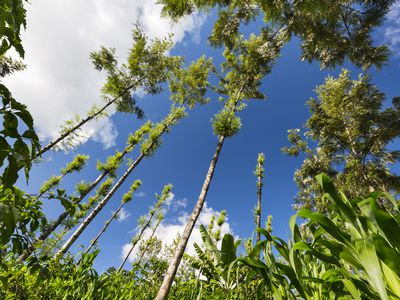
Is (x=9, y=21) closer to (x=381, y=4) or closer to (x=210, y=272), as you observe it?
(x=210, y=272)

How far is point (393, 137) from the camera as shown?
12750mm

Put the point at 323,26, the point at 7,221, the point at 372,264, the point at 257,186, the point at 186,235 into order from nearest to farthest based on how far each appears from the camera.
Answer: the point at 7,221, the point at 372,264, the point at 186,235, the point at 323,26, the point at 257,186

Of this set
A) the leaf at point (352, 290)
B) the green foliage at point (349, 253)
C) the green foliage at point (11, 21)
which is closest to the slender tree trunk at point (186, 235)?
the green foliage at point (349, 253)

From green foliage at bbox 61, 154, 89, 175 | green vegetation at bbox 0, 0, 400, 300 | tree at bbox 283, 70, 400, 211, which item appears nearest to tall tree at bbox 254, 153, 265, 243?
green vegetation at bbox 0, 0, 400, 300

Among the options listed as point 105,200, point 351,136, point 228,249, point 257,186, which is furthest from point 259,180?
point 228,249

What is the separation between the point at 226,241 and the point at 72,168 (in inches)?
700

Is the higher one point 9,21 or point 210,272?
point 210,272

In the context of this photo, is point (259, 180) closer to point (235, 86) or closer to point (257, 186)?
point (257, 186)

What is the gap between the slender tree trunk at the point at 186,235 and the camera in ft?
16.0

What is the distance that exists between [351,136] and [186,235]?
1217 centimetres

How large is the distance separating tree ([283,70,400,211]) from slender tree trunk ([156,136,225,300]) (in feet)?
27.2

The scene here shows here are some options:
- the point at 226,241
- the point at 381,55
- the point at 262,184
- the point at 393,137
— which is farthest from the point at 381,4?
the point at 262,184

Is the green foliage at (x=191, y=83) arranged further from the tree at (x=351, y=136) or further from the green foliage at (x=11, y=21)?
the green foliage at (x=11, y=21)

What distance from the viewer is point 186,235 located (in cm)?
641
